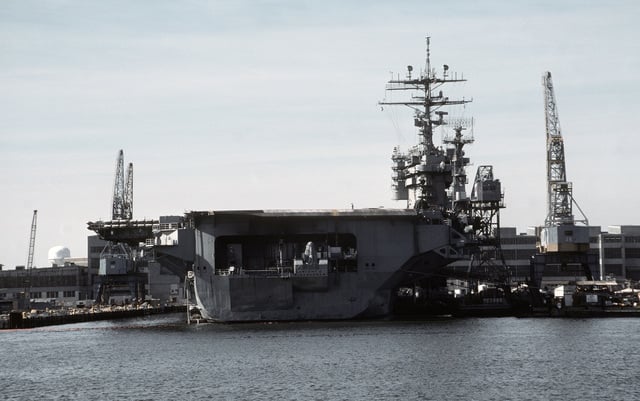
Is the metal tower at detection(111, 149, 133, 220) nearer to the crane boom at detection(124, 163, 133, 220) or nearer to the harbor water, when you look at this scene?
the crane boom at detection(124, 163, 133, 220)

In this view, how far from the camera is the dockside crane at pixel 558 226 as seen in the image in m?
80.0

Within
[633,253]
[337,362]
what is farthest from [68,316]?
[633,253]

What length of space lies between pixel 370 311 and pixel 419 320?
17.0ft

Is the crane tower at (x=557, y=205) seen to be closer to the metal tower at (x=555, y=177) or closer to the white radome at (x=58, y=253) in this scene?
the metal tower at (x=555, y=177)

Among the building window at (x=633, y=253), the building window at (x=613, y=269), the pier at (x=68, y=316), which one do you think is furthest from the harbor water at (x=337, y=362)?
the building window at (x=633, y=253)

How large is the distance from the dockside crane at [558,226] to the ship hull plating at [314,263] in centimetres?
1608

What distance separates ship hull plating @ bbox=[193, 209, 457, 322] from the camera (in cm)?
6325

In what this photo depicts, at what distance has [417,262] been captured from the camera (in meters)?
65.8

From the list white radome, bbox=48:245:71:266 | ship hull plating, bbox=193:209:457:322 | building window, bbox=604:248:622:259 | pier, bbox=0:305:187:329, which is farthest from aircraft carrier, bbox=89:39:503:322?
white radome, bbox=48:245:71:266

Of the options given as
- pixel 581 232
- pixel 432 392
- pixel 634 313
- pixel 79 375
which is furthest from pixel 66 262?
pixel 432 392

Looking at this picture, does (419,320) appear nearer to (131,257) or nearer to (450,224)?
(450,224)

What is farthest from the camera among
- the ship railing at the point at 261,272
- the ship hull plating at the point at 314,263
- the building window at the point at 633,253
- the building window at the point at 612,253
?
the building window at the point at 633,253

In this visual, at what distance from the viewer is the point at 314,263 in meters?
63.3

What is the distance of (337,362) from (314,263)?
18.2m
